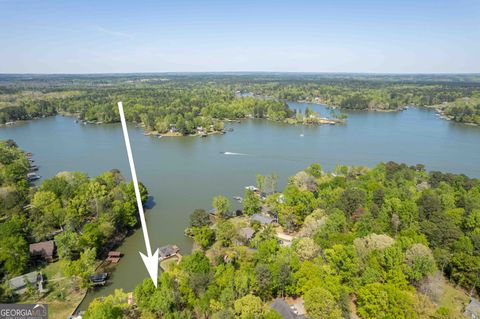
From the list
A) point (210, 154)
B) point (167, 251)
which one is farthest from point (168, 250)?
point (210, 154)

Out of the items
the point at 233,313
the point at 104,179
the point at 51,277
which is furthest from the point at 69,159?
the point at 233,313

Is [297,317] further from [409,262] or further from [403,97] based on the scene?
[403,97]

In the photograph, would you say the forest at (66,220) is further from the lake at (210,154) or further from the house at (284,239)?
the house at (284,239)

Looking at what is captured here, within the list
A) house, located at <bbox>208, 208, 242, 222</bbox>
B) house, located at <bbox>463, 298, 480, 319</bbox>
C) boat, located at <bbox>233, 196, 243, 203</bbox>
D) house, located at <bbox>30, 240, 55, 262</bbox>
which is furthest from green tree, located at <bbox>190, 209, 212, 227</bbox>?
house, located at <bbox>463, 298, 480, 319</bbox>

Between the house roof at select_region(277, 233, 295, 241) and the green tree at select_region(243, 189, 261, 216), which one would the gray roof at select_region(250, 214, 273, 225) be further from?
the house roof at select_region(277, 233, 295, 241)

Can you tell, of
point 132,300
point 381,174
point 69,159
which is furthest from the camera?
point 69,159

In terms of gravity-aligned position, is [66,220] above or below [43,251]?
above

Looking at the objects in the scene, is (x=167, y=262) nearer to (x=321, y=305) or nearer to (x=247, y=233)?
(x=247, y=233)
